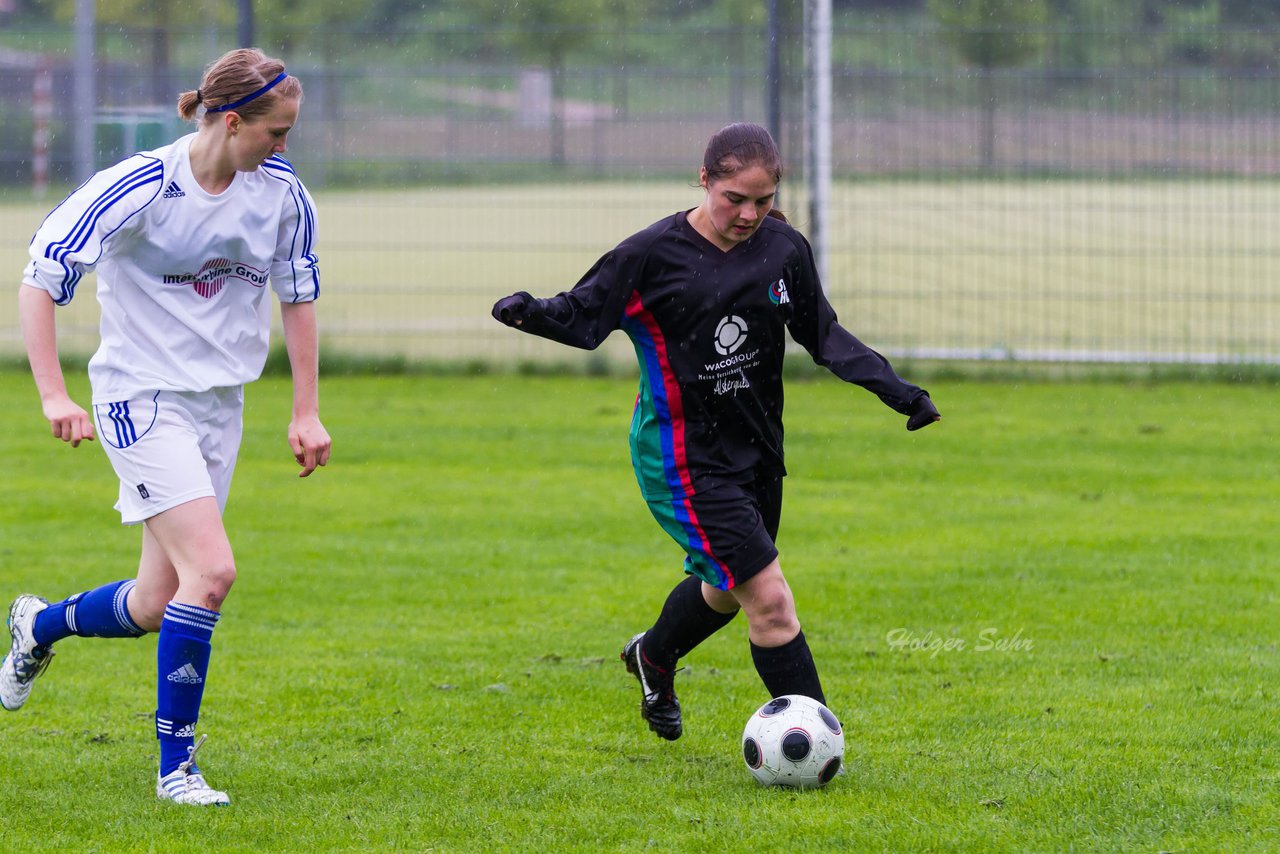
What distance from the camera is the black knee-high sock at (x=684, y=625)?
520 centimetres

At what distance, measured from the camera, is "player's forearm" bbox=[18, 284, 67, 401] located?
4465mm

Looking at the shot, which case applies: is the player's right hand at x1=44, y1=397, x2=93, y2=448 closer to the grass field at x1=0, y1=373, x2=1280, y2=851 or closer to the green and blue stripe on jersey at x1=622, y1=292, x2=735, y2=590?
the grass field at x1=0, y1=373, x2=1280, y2=851

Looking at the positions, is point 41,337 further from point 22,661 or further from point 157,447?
point 22,661

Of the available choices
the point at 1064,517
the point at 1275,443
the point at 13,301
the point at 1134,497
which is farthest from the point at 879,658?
the point at 13,301

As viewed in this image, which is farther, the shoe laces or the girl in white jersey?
the shoe laces

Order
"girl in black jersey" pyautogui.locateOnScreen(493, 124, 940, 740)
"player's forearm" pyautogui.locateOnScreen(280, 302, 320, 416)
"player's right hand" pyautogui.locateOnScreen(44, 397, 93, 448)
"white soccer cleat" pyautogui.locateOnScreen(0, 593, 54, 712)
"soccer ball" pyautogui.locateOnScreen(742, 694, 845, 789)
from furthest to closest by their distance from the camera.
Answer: "white soccer cleat" pyautogui.locateOnScreen(0, 593, 54, 712) < "player's forearm" pyautogui.locateOnScreen(280, 302, 320, 416) < "girl in black jersey" pyautogui.locateOnScreen(493, 124, 940, 740) < "soccer ball" pyautogui.locateOnScreen(742, 694, 845, 789) < "player's right hand" pyautogui.locateOnScreen(44, 397, 93, 448)

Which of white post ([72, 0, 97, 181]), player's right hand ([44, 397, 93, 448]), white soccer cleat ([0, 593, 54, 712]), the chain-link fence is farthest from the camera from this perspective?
white post ([72, 0, 97, 181])

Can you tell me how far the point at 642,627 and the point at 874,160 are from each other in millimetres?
8100

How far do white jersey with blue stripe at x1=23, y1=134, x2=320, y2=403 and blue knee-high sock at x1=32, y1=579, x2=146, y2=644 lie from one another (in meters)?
0.61

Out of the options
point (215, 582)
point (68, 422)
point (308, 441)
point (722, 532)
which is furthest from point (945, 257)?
point (68, 422)

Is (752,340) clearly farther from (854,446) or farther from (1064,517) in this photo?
(854,446)

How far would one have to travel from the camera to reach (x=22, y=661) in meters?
5.14

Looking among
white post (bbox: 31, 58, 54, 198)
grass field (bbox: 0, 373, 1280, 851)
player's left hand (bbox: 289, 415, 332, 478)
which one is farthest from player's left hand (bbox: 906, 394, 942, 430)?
white post (bbox: 31, 58, 54, 198)

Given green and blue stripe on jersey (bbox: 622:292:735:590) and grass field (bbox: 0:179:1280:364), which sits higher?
green and blue stripe on jersey (bbox: 622:292:735:590)
